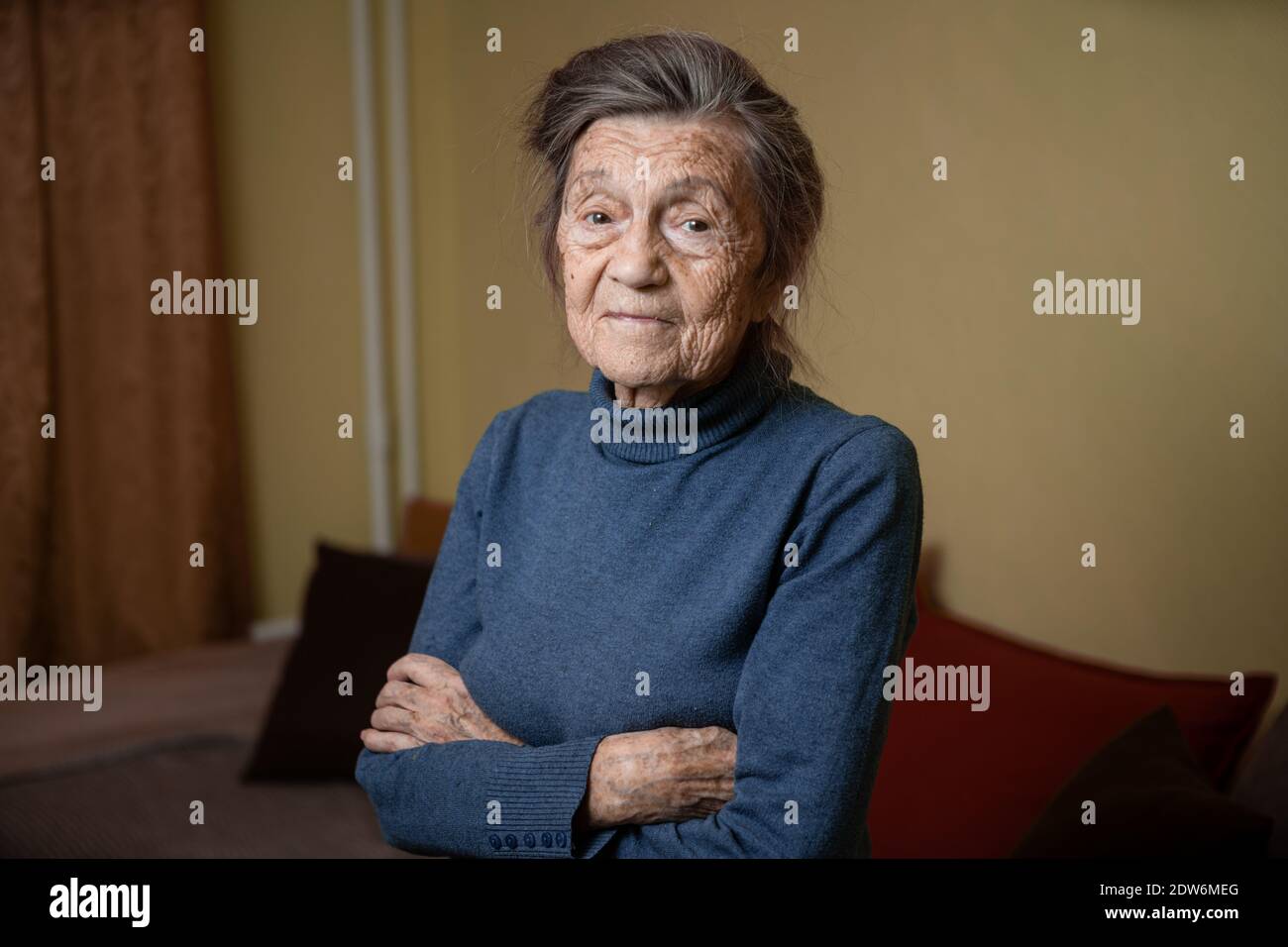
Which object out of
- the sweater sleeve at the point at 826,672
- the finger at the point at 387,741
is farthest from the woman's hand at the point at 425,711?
the sweater sleeve at the point at 826,672

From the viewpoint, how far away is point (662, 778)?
998 mm

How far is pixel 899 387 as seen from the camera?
4.93 feet

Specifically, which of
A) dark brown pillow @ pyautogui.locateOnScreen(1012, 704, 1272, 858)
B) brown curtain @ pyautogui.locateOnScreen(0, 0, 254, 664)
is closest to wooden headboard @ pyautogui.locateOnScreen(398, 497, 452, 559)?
brown curtain @ pyautogui.locateOnScreen(0, 0, 254, 664)

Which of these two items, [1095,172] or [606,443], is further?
[1095,172]

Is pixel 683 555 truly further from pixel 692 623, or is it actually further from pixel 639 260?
pixel 639 260

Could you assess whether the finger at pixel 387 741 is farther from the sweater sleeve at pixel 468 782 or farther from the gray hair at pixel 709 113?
the gray hair at pixel 709 113

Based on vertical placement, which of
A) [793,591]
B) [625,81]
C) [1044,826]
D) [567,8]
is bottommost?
[1044,826]

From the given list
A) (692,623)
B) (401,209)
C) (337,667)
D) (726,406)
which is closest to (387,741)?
(692,623)

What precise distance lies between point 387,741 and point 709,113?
1.98 feet

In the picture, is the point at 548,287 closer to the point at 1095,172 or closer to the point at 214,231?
the point at 1095,172

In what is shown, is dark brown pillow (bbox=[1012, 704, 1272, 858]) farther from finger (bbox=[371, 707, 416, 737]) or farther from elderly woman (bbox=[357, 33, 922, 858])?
finger (bbox=[371, 707, 416, 737])

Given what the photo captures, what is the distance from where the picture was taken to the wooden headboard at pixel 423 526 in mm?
2938
